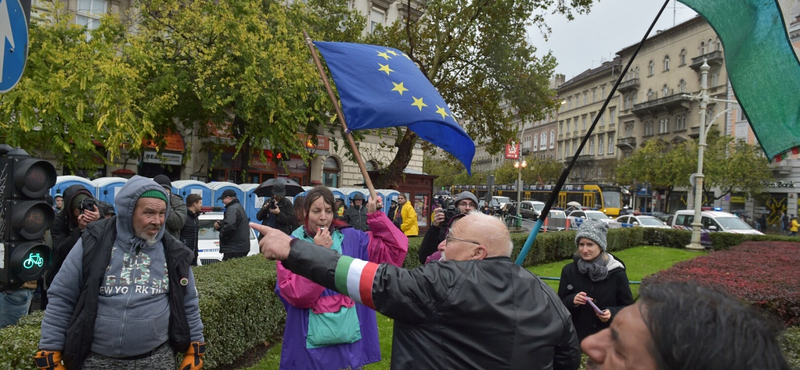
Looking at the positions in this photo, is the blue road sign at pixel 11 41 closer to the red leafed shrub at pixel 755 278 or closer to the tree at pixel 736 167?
the red leafed shrub at pixel 755 278

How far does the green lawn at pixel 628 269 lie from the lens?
18.9 ft

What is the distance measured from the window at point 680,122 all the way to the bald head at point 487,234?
54279 millimetres

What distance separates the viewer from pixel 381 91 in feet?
14.6

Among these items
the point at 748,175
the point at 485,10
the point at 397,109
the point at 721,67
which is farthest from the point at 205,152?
the point at 721,67

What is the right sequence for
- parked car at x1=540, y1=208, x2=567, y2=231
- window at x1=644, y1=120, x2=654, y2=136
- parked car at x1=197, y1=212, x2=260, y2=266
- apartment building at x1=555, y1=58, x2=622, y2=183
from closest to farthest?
1. parked car at x1=197, y1=212, x2=260, y2=266
2. parked car at x1=540, y1=208, x2=567, y2=231
3. window at x1=644, y1=120, x2=654, y2=136
4. apartment building at x1=555, y1=58, x2=622, y2=183

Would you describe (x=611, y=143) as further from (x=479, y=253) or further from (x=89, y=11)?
(x=479, y=253)

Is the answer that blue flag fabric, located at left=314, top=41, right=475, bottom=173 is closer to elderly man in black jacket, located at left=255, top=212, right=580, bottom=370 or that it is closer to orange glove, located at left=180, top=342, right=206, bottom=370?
orange glove, located at left=180, top=342, right=206, bottom=370

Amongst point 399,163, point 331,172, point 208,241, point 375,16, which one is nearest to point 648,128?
point 375,16

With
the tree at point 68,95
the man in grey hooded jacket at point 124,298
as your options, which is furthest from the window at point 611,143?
the man in grey hooded jacket at point 124,298

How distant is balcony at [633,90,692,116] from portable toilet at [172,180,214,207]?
141 feet

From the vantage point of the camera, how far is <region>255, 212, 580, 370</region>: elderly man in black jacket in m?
1.83

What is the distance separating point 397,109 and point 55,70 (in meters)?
12.4

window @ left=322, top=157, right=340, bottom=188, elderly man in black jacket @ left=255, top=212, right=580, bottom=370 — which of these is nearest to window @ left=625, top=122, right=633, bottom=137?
window @ left=322, top=157, right=340, bottom=188

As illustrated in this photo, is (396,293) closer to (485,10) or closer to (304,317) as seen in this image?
(304,317)
